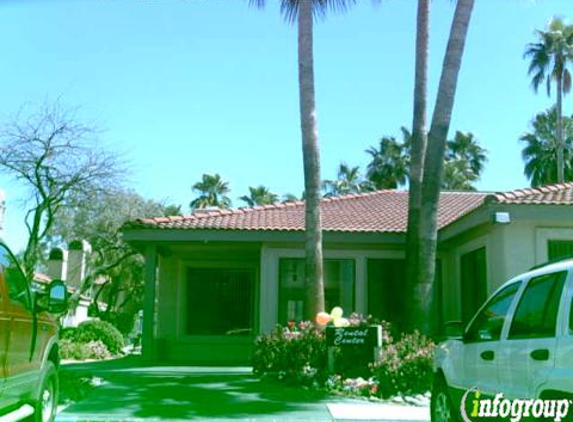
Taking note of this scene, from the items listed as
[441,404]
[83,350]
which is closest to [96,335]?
[83,350]

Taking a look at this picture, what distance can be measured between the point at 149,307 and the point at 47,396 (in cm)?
927

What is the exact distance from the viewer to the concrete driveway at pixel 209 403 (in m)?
8.91

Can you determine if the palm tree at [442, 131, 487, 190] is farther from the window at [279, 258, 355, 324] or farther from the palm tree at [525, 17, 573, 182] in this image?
the window at [279, 258, 355, 324]

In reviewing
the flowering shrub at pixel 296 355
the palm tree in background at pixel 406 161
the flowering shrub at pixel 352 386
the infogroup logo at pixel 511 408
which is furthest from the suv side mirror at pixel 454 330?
the palm tree in background at pixel 406 161

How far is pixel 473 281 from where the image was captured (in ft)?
51.4

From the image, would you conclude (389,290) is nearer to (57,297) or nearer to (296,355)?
(296,355)

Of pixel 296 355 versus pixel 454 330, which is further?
pixel 296 355

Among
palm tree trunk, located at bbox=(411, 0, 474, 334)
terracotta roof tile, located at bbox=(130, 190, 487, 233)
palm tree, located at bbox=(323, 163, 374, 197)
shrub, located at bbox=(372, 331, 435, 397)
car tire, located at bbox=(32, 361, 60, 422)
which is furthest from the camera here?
palm tree, located at bbox=(323, 163, 374, 197)

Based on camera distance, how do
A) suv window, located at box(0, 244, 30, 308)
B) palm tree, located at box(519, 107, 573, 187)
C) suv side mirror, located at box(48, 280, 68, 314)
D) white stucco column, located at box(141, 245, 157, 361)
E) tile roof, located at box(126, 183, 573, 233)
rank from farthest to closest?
palm tree, located at box(519, 107, 573, 187), white stucco column, located at box(141, 245, 157, 361), tile roof, located at box(126, 183, 573, 233), suv side mirror, located at box(48, 280, 68, 314), suv window, located at box(0, 244, 30, 308)

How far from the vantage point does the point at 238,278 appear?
63.0ft

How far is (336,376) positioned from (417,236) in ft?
10.6

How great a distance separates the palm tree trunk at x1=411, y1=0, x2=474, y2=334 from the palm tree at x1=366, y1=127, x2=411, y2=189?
3201cm

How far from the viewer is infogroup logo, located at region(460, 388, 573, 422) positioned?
14.5ft

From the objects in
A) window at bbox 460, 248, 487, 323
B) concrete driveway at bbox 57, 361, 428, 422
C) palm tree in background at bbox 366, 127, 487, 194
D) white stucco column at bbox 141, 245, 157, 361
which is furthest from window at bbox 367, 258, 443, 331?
palm tree in background at bbox 366, 127, 487, 194
